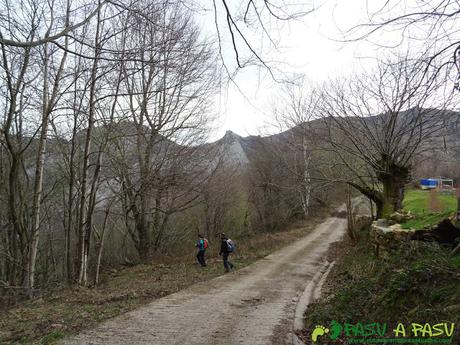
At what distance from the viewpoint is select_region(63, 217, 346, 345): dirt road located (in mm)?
4727

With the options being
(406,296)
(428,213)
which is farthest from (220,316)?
(428,213)

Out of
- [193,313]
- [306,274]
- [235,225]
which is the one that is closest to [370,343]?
[193,313]

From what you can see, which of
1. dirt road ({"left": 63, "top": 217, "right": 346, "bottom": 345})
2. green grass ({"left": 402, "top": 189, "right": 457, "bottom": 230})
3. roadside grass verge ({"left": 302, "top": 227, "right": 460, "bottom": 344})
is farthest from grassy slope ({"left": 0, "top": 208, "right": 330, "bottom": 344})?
green grass ({"left": 402, "top": 189, "right": 457, "bottom": 230})

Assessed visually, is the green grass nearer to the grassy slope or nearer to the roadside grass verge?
the roadside grass verge

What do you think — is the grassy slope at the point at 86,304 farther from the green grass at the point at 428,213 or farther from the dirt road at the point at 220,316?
the green grass at the point at 428,213

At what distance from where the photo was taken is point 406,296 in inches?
168

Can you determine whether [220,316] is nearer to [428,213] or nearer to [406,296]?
[406,296]

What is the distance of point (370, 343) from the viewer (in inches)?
156

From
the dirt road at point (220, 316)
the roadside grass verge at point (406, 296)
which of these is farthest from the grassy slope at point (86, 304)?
the roadside grass verge at point (406, 296)

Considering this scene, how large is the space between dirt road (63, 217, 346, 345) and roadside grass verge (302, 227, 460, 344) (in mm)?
758

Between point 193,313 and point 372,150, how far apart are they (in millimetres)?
9135

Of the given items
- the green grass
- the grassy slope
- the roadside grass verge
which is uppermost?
the green grass

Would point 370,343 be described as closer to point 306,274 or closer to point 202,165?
point 306,274

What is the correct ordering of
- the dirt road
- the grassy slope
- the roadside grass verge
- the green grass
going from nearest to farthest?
the roadside grass verge, the dirt road, the grassy slope, the green grass
